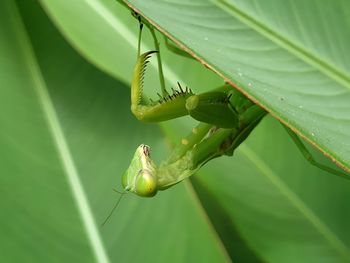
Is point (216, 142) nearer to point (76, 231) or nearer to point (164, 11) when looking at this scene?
point (76, 231)

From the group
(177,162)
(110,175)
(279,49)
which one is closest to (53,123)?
(110,175)

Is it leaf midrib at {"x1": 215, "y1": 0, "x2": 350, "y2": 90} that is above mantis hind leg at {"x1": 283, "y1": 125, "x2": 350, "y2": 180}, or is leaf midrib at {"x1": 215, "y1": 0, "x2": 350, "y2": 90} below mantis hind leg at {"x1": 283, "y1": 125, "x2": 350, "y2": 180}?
above

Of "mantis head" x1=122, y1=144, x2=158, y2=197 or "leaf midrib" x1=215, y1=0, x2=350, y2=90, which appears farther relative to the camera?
"mantis head" x1=122, y1=144, x2=158, y2=197

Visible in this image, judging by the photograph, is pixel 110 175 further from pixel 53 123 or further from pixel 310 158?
pixel 310 158

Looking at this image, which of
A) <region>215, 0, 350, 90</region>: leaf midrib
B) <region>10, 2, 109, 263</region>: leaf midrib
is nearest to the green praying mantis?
<region>10, 2, 109, 263</region>: leaf midrib

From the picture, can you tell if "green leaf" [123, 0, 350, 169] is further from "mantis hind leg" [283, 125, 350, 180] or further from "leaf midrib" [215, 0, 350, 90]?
"mantis hind leg" [283, 125, 350, 180]

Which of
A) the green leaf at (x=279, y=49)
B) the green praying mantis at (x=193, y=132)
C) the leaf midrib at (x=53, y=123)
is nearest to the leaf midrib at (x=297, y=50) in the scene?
the green leaf at (x=279, y=49)

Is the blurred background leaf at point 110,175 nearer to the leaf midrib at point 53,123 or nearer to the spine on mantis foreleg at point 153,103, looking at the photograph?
the leaf midrib at point 53,123
